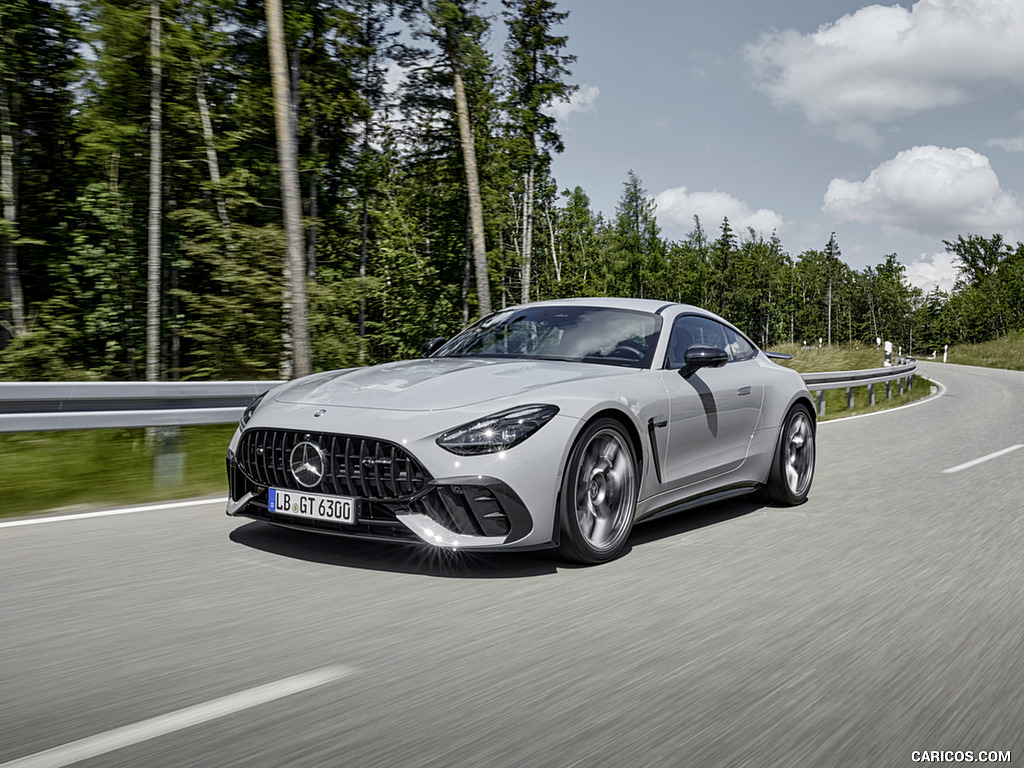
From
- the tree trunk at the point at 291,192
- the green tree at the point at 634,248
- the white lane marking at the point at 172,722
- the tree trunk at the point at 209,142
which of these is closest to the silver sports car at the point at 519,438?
the white lane marking at the point at 172,722

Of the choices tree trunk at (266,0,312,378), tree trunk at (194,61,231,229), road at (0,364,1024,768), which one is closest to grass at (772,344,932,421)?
tree trunk at (266,0,312,378)

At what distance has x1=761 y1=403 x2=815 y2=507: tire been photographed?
22.8 feet

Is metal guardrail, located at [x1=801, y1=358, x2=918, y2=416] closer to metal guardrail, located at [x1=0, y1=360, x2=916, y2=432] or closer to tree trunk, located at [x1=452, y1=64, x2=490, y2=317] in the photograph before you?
metal guardrail, located at [x1=0, y1=360, x2=916, y2=432]

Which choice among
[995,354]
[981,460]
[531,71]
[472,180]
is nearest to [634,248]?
[995,354]

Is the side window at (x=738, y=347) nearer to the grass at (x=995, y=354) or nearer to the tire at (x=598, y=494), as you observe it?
the tire at (x=598, y=494)

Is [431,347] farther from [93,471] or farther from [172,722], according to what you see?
[172,722]

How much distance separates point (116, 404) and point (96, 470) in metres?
0.62

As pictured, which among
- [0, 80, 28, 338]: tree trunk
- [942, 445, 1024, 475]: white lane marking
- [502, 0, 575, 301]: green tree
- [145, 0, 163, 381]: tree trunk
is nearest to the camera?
[942, 445, 1024, 475]: white lane marking

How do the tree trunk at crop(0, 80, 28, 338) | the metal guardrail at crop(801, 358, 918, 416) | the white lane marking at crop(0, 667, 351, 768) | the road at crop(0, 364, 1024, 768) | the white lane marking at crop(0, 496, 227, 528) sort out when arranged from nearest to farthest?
the white lane marking at crop(0, 667, 351, 768) < the road at crop(0, 364, 1024, 768) < the white lane marking at crop(0, 496, 227, 528) < the metal guardrail at crop(801, 358, 918, 416) < the tree trunk at crop(0, 80, 28, 338)

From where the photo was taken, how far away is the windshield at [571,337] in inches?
226

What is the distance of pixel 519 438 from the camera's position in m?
4.49

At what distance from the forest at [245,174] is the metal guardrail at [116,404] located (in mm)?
5904

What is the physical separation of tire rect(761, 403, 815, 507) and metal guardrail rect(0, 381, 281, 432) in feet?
13.7

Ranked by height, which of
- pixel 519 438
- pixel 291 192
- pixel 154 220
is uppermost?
pixel 154 220
